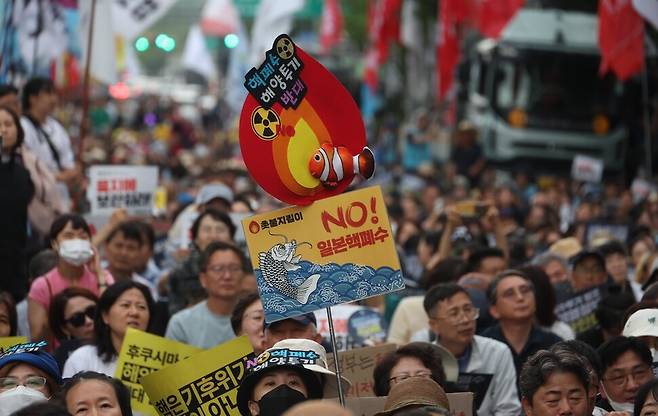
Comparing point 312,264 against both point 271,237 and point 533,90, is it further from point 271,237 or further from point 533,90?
point 533,90

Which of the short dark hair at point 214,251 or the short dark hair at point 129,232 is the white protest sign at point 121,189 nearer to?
the short dark hair at point 129,232

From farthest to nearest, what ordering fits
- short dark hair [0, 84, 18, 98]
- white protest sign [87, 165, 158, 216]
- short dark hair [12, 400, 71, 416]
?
white protest sign [87, 165, 158, 216]
short dark hair [0, 84, 18, 98]
short dark hair [12, 400, 71, 416]

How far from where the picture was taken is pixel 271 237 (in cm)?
708

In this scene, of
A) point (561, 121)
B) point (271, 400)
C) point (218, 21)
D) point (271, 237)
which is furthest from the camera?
point (218, 21)

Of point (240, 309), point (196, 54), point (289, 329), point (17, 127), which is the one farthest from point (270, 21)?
point (289, 329)

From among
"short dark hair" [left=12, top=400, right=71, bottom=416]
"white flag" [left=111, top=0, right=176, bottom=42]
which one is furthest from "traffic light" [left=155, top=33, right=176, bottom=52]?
"short dark hair" [left=12, top=400, right=71, bottom=416]

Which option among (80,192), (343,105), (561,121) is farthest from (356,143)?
(561,121)

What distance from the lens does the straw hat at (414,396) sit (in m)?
6.52

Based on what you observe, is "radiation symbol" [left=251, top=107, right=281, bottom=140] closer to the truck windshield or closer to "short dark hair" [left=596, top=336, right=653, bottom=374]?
"short dark hair" [left=596, top=336, right=653, bottom=374]

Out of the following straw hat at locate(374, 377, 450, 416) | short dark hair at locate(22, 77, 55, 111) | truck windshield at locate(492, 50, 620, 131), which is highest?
truck windshield at locate(492, 50, 620, 131)

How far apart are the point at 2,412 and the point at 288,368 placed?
1.17 m

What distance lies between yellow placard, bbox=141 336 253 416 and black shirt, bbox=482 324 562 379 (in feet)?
7.41

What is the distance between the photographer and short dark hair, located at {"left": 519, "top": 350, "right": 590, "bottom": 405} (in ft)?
23.2

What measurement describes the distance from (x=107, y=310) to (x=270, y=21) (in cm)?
1928
